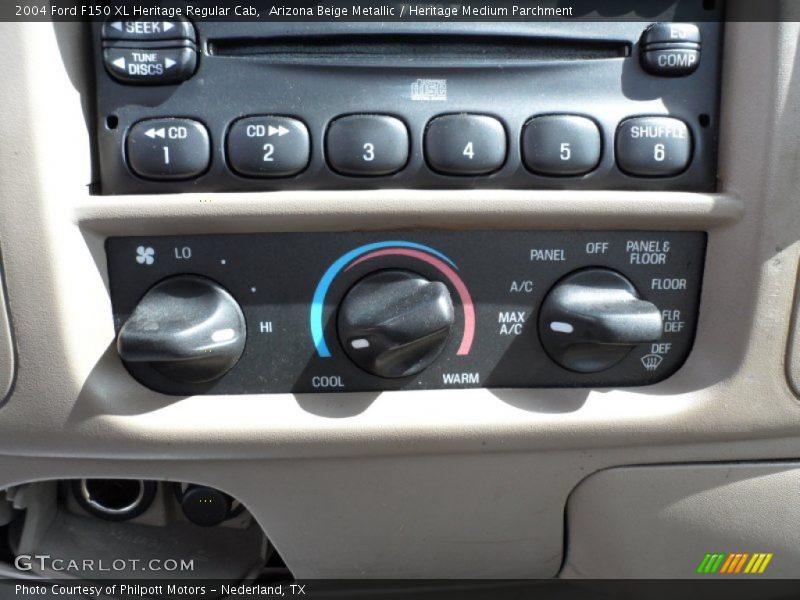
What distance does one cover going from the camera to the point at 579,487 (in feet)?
2.03

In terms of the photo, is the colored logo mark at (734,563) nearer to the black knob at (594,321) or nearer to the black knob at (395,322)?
the black knob at (594,321)

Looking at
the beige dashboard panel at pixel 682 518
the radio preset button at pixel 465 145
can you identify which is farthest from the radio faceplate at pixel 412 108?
the beige dashboard panel at pixel 682 518

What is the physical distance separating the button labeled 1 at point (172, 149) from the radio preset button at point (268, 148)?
0.02 meters

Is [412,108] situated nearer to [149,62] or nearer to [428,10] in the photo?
[428,10]

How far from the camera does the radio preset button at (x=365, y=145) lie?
1.78ft

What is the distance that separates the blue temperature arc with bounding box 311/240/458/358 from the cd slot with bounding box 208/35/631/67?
150 millimetres

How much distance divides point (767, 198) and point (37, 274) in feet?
1.96

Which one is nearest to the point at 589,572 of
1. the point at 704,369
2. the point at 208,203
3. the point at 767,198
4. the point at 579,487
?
the point at 579,487

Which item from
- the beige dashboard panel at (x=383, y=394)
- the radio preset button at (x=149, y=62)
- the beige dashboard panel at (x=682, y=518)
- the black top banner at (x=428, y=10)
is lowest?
the beige dashboard panel at (x=682, y=518)

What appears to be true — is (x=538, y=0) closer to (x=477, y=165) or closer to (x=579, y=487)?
(x=477, y=165)

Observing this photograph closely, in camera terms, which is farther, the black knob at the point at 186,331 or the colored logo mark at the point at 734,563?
the colored logo mark at the point at 734,563

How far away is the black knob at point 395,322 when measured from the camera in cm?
55

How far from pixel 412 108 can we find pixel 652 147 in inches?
8.0

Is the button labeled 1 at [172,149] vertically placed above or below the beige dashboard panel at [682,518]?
above
